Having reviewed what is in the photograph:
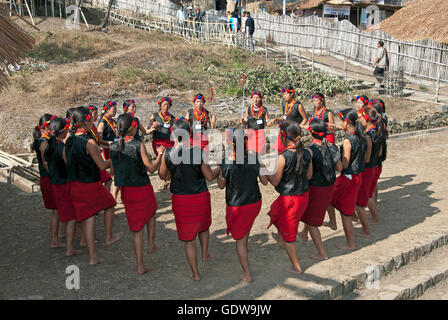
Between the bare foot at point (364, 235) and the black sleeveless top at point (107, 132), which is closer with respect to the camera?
the bare foot at point (364, 235)

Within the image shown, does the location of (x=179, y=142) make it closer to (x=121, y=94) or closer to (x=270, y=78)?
(x=121, y=94)

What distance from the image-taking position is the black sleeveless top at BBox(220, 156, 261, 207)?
4.63m

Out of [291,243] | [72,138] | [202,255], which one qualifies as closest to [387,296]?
[291,243]

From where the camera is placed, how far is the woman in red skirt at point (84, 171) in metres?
5.14

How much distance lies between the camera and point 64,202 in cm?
558

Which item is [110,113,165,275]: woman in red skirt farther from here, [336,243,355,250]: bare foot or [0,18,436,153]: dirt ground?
[0,18,436,153]: dirt ground

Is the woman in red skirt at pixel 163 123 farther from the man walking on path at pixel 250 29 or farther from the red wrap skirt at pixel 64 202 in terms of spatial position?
the man walking on path at pixel 250 29

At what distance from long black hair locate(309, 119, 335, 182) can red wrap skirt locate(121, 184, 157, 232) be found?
203 cm

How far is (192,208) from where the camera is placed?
4715mm

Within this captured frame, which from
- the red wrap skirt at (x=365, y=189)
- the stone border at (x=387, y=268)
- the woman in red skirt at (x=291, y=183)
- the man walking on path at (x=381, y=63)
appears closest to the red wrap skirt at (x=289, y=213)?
the woman in red skirt at (x=291, y=183)

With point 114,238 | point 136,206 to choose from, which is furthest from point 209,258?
point 114,238

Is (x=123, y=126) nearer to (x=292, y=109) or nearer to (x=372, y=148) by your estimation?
(x=372, y=148)

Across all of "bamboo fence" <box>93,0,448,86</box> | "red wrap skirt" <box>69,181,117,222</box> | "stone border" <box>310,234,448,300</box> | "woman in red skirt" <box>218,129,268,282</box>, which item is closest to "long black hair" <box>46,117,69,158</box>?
"red wrap skirt" <box>69,181,117,222</box>
